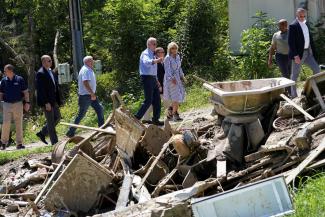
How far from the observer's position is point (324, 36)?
20016 mm

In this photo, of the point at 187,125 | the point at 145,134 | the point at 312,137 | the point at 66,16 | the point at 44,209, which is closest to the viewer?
the point at 312,137

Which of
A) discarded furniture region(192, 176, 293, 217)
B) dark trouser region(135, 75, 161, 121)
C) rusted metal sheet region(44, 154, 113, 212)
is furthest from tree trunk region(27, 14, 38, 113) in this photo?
discarded furniture region(192, 176, 293, 217)

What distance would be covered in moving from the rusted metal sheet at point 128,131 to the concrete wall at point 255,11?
36.2 feet

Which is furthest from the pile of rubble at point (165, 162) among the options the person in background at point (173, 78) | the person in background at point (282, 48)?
the person in background at point (282, 48)

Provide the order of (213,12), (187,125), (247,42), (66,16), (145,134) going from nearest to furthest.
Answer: (145,134), (187,125), (247,42), (213,12), (66,16)

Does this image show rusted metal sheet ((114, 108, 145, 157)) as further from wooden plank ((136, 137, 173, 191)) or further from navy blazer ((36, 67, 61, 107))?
navy blazer ((36, 67, 61, 107))

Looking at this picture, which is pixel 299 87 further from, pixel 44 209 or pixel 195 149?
pixel 44 209

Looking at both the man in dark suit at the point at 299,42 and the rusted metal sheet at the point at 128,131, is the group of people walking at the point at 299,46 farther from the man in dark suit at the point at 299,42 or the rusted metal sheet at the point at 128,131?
the rusted metal sheet at the point at 128,131

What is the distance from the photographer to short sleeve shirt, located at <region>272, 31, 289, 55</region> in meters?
14.0

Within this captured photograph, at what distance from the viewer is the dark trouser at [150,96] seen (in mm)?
13859

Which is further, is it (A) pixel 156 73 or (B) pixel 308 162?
(A) pixel 156 73

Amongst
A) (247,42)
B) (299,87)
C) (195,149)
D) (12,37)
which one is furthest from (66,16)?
(195,149)

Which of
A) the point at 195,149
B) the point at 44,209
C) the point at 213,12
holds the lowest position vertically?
the point at 44,209

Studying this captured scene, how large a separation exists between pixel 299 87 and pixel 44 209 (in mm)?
7603
